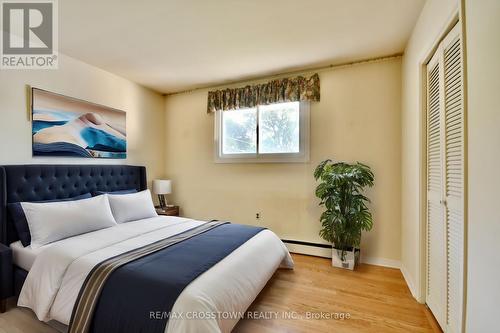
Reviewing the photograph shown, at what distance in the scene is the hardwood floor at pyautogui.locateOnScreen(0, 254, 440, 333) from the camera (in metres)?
1.72

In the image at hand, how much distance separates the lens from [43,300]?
162 centimetres

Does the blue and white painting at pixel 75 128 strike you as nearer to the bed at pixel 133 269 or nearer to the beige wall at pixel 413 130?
the bed at pixel 133 269

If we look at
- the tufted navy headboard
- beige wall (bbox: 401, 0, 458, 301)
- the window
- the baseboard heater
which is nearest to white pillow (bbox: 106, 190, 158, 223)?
the tufted navy headboard

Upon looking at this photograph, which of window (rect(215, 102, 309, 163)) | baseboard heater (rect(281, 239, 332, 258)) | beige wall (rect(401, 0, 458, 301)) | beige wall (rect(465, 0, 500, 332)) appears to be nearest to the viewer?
beige wall (rect(465, 0, 500, 332))

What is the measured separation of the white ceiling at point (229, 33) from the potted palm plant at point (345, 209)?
1386 mm

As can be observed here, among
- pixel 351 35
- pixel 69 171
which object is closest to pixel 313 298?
pixel 351 35

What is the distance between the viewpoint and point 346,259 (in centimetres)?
273

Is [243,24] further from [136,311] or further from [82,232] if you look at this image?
[82,232]

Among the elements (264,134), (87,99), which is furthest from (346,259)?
(87,99)

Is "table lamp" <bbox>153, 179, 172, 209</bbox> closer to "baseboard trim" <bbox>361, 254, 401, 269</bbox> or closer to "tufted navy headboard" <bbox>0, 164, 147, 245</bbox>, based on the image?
"tufted navy headboard" <bbox>0, 164, 147, 245</bbox>

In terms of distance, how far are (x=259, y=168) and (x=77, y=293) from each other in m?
2.49

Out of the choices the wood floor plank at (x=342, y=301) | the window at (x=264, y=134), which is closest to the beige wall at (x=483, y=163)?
the wood floor plank at (x=342, y=301)

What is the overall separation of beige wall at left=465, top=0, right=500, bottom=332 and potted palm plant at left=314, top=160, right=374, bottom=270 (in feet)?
4.79

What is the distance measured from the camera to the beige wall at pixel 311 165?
2.80m
